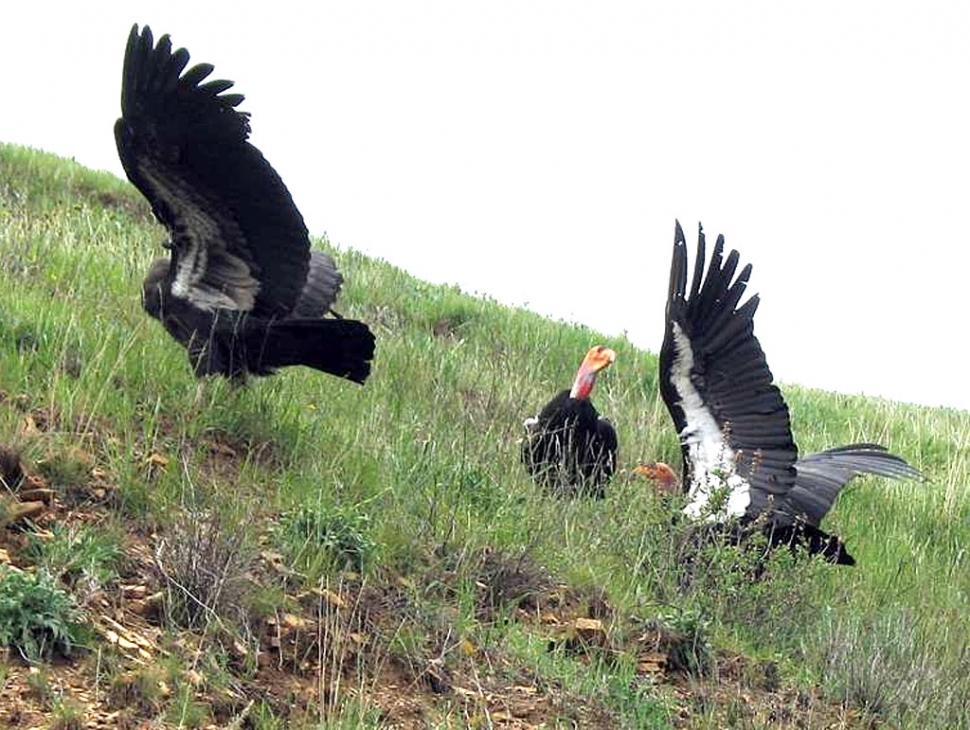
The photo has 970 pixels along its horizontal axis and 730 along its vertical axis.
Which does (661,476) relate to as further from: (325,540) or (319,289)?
(325,540)

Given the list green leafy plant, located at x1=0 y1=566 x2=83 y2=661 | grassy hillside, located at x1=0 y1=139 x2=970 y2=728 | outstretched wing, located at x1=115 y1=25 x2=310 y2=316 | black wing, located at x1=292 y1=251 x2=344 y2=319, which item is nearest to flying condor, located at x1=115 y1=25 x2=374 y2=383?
outstretched wing, located at x1=115 y1=25 x2=310 y2=316

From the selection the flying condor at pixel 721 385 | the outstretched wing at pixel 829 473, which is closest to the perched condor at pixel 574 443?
the flying condor at pixel 721 385

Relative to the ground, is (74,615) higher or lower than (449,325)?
lower

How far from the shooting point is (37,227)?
9.63 metres

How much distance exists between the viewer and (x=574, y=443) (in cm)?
830

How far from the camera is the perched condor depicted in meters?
7.30

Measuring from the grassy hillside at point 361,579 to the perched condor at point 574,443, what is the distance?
164mm

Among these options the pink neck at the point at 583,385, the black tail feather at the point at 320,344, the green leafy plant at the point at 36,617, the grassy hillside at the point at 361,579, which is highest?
the pink neck at the point at 583,385

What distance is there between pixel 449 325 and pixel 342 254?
2078 millimetres

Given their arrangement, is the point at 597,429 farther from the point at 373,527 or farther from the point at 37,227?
the point at 37,227

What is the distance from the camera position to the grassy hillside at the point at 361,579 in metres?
4.63

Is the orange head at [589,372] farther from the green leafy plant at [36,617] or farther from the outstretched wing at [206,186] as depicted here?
the green leafy plant at [36,617]

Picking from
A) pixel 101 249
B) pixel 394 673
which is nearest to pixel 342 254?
pixel 101 249

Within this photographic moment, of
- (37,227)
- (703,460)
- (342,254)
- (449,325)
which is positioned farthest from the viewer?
(342,254)
